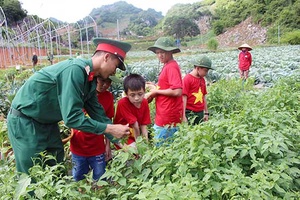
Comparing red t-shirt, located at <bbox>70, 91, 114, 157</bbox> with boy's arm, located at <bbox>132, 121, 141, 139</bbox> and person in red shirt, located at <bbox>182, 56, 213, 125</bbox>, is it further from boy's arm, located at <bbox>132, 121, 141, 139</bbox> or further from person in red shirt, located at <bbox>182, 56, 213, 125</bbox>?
person in red shirt, located at <bbox>182, 56, 213, 125</bbox>

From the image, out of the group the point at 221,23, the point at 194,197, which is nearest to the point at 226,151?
the point at 194,197

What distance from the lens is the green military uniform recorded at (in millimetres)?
2031

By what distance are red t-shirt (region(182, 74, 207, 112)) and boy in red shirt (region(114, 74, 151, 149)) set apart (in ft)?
3.54

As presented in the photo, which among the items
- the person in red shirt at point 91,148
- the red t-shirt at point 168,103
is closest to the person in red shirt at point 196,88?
the red t-shirt at point 168,103

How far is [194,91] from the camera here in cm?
405

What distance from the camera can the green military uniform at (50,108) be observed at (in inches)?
80.0

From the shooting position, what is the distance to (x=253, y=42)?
154ft

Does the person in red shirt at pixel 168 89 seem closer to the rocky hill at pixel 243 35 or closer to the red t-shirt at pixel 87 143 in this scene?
the red t-shirt at pixel 87 143

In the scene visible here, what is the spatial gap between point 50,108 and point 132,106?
3.21 ft

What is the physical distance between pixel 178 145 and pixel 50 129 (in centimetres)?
102

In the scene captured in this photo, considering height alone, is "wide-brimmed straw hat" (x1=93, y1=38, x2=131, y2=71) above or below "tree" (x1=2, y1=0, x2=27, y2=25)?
below

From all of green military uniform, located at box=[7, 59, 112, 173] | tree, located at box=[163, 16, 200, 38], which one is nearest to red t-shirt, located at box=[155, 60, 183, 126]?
green military uniform, located at box=[7, 59, 112, 173]

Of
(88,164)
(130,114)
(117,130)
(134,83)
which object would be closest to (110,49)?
(117,130)

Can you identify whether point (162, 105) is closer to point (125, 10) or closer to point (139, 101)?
point (139, 101)
